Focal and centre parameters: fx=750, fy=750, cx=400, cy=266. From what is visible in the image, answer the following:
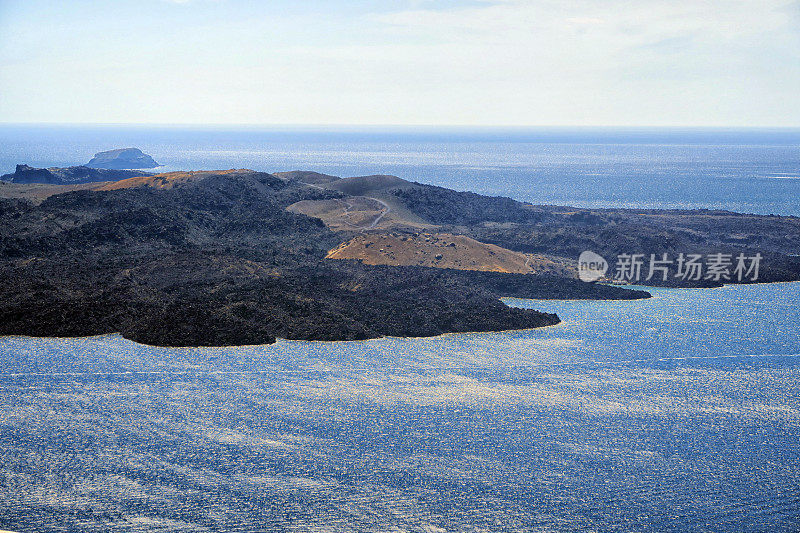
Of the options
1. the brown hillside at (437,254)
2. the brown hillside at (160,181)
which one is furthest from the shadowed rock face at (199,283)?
the brown hillside at (160,181)

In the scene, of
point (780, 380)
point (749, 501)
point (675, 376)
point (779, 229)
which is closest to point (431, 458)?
point (749, 501)

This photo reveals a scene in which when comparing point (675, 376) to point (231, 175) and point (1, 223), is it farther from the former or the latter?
point (231, 175)

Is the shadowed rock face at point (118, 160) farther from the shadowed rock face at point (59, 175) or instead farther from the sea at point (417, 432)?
the sea at point (417, 432)

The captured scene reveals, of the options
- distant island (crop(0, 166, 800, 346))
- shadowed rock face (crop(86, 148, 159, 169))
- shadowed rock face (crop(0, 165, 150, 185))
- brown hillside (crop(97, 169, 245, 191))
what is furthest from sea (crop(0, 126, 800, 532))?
shadowed rock face (crop(86, 148, 159, 169))

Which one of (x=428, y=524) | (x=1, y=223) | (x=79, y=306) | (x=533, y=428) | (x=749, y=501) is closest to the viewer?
(x=428, y=524)

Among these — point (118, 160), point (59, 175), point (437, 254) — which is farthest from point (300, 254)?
point (118, 160)

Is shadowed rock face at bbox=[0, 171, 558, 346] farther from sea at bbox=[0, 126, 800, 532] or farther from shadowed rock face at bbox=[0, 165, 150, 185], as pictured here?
shadowed rock face at bbox=[0, 165, 150, 185]
